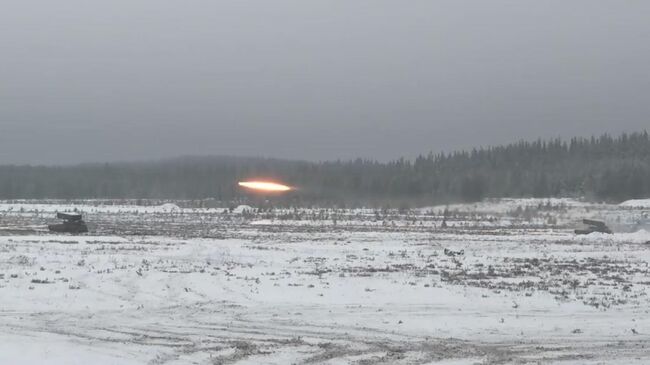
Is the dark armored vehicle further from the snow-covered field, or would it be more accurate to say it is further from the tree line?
the tree line

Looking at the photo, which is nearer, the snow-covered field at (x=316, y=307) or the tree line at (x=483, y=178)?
the snow-covered field at (x=316, y=307)

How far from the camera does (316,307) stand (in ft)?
57.8

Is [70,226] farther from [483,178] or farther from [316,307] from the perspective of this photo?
[483,178]

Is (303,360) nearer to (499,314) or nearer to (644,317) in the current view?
(499,314)

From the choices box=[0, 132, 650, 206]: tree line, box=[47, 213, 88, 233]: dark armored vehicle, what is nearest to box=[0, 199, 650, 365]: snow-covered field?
box=[47, 213, 88, 233]: dark armored vehicle

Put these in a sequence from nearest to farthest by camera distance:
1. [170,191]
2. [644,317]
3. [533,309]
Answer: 1. [644,317]
2. [533,309]
3. [170,191]

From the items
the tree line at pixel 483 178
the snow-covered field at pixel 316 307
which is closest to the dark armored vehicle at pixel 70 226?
the snow-covered field at pixel 316 307

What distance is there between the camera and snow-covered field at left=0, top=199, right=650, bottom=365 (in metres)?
12.1

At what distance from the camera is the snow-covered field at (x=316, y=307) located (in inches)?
476

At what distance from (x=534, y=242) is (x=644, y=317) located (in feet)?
A: 101

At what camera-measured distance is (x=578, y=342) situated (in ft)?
44.0

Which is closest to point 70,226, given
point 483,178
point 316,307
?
point 316,307

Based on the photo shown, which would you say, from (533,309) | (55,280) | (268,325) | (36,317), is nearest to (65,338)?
(36,317)

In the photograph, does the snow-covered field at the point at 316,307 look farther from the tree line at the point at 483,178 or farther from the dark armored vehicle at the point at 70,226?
the tree line at the point at 483,178
